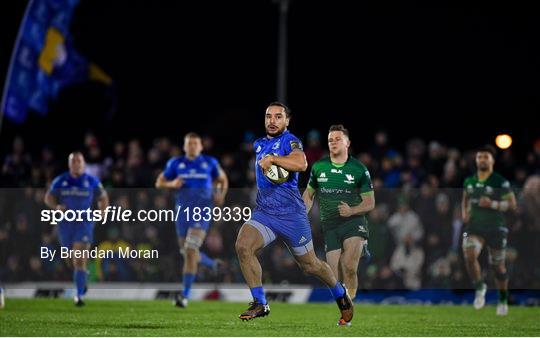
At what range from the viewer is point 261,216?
50.0ft

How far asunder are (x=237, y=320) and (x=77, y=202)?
3.16 metres

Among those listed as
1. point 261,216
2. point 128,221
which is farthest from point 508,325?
point 128,221

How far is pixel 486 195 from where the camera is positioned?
808 inches

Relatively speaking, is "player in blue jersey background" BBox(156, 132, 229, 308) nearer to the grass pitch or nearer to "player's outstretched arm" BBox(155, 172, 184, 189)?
"player's outstretched arm" BBox(155, 172, 184, 189)

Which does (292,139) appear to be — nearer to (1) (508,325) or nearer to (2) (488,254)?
(1) (508,325)

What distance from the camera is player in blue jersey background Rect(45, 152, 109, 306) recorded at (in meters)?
18.6

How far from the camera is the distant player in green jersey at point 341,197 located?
1745cm

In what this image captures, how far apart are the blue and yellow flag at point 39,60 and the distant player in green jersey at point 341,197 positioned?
1000 centimetres

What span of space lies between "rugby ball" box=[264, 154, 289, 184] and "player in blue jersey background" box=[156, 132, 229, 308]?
17.2ft

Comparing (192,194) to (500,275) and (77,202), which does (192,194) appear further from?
(500,275)

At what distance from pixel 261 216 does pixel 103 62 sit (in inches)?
1026

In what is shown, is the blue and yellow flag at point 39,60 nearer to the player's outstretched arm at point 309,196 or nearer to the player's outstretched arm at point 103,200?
the player's outstretched arm at point 103,200

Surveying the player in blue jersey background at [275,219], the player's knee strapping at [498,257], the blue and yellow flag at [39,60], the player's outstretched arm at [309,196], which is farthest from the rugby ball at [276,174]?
the blue and yellow flag at [39,60]

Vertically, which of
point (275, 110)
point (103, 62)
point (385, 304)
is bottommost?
point (385, 304)
